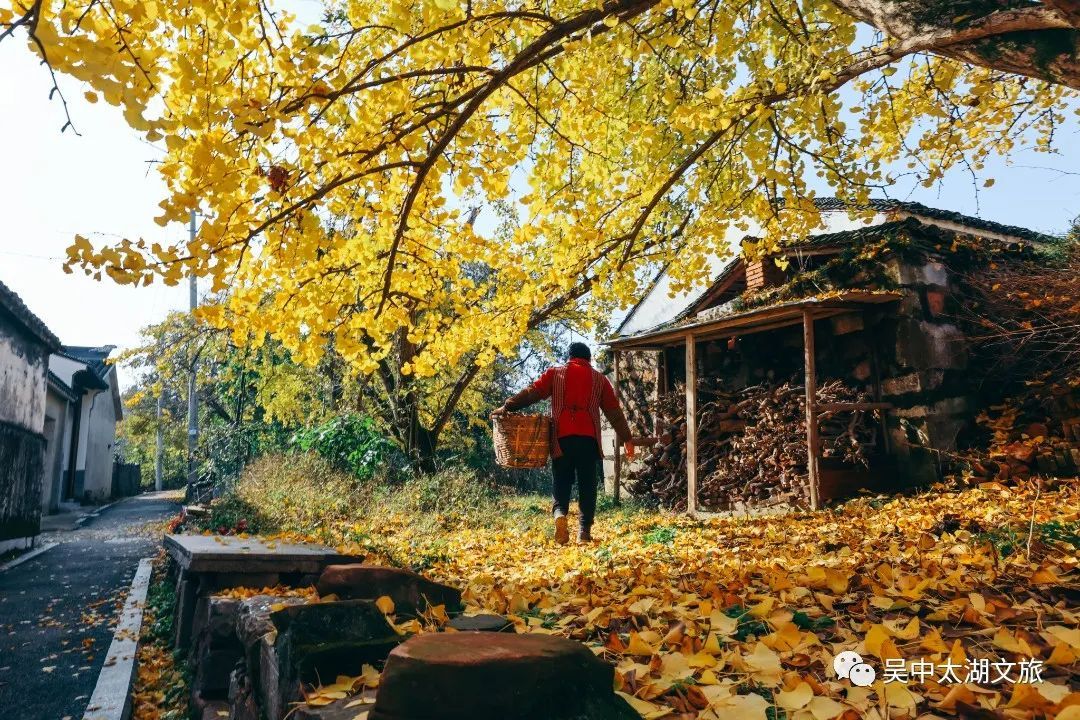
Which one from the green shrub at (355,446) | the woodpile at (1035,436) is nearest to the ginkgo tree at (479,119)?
the woodpile at (1035,436)

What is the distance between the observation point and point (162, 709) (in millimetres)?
3922

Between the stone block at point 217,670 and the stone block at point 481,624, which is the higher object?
the stone block at point 481,624

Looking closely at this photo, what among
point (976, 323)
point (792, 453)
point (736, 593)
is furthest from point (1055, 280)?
point (736, 593)

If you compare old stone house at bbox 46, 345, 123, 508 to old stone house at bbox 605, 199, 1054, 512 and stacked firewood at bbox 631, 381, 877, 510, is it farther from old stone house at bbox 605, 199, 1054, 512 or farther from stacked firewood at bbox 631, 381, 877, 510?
old stone house at bbox 605, 199, 1054, 512

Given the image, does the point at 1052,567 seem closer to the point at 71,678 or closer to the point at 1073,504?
the point at 1073,504

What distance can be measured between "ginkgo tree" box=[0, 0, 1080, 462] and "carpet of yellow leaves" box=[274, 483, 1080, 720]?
2290 millimetres

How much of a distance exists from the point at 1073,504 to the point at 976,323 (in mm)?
2746

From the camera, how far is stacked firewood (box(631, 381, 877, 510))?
26.9 ft

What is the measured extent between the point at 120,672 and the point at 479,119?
460 cm

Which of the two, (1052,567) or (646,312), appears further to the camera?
(646,312)

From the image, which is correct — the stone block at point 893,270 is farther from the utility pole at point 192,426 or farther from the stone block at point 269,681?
the utility pole at point 192,426

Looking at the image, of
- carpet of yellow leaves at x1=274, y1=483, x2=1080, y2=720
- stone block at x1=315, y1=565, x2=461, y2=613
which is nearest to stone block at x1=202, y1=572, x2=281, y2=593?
carpet of yellow leaves at x1=274, y1=483, x2=1080, y2=720

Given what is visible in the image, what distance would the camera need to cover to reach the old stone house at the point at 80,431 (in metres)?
18.5
